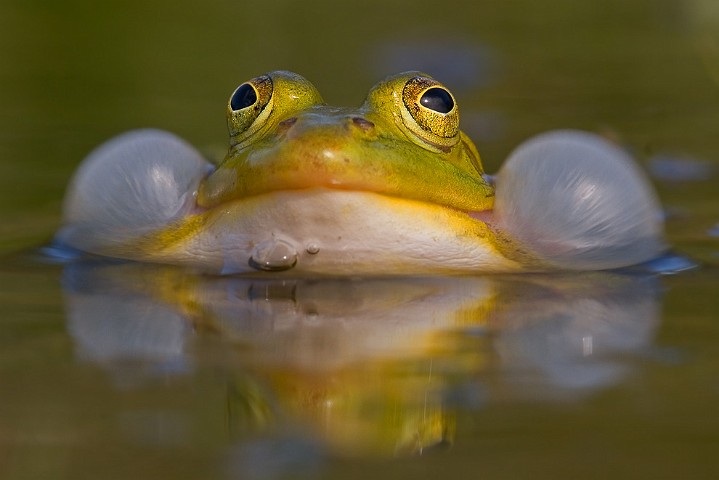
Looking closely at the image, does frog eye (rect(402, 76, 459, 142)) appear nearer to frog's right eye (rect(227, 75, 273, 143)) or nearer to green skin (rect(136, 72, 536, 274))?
green skin (rect(136, 72, 536, 274))

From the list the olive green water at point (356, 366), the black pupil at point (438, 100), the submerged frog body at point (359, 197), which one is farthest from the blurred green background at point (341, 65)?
the black pupil at point (438, 100)

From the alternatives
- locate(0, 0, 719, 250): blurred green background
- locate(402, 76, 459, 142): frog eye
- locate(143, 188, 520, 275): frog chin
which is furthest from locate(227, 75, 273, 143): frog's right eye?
locate(0, 0, 719, 250): blurred green background

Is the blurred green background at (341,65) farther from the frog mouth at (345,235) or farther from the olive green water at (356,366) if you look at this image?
the frog mouth at (345,235)

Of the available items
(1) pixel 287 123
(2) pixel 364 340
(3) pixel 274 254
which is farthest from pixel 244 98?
(2) pixel 364 340

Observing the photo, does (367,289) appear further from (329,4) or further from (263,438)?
(329,4)

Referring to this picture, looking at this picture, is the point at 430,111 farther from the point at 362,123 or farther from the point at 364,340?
the point at 364,340

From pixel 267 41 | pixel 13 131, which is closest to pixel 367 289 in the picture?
pixel 13 131
